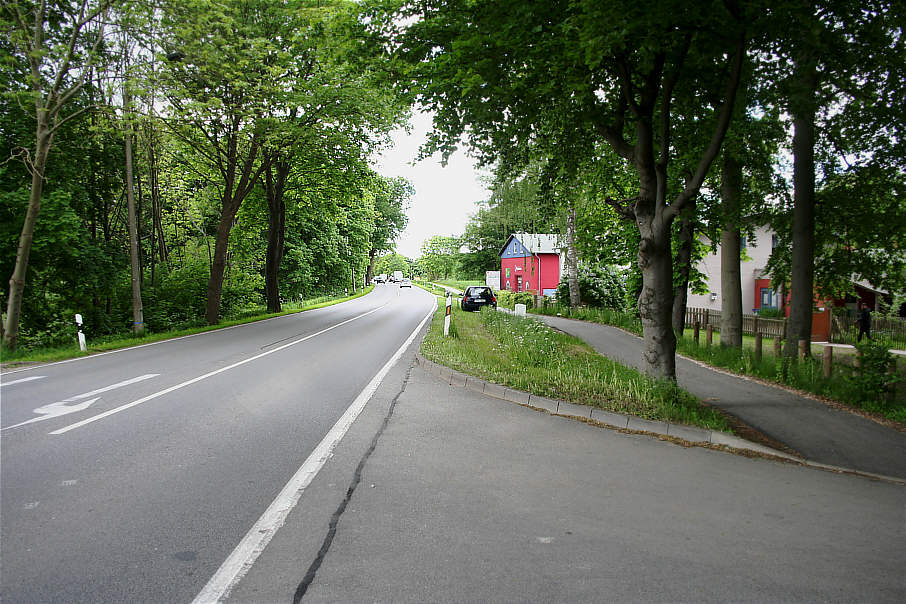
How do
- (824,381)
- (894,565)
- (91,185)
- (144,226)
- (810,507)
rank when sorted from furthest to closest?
(144,226)
(91,185)
(824,381)
(810,507)
(894,565)

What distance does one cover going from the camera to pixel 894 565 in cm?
304

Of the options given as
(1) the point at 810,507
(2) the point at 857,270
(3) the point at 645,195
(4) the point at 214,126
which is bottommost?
(1) the point at 810,507

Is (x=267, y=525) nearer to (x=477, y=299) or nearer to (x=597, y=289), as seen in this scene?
(x=477, y=299)

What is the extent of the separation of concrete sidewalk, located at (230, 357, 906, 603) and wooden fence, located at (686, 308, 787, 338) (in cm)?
1623

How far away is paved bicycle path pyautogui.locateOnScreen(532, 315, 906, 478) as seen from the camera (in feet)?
17.1

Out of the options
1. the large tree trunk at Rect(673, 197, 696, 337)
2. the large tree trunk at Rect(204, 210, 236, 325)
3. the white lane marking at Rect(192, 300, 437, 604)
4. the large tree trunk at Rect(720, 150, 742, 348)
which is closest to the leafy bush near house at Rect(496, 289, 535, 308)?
the large tree trunk at Rect(673, 197, 696, 337)

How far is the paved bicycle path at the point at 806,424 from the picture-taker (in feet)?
17.1

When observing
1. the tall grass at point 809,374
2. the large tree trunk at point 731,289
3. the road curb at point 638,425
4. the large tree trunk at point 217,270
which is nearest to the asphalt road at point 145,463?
the road curb at point 638,425

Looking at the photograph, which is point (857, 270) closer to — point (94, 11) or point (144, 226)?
point (94, 11)

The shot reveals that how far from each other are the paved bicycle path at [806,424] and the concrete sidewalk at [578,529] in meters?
0.71

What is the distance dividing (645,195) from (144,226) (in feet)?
77.8

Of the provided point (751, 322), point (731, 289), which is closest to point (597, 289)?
point (751, 322)

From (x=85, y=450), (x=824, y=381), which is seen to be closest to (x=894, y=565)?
(x=824, y=381)

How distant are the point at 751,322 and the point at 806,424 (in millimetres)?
16595
